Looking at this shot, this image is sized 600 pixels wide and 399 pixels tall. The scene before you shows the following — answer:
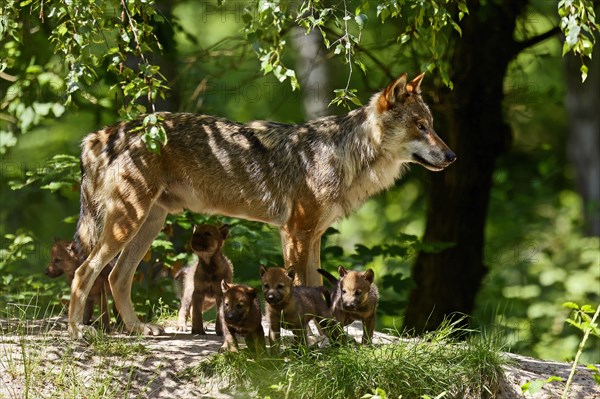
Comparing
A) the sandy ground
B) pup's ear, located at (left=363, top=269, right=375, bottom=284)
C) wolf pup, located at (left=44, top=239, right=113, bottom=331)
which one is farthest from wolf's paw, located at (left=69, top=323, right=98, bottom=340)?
pup's ear, located at (left=363, top=269, right=375, bottom=284)

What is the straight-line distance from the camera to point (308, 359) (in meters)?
6.91

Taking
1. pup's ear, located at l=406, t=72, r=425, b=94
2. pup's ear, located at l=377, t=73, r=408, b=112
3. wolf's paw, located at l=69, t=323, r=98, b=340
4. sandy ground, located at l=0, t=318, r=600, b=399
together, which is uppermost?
pup's ear, located at l=406, t=72, r=425, b=94

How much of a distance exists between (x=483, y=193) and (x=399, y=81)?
4.26 m

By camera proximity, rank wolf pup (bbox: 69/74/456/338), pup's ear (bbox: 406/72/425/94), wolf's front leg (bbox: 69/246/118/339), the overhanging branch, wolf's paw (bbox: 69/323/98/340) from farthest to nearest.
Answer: the overhanging branch
pup's ear (bbox: 406/72/425/94)
wolf pup (bbox: 69/74/456/338)
wolf's front leg (bbox: 69/246/118/339)
wolf's paw (bbox: 69/323/98/340)

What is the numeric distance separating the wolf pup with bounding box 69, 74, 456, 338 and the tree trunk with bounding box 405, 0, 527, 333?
11.5ft

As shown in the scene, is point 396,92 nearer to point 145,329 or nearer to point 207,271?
point 207,271

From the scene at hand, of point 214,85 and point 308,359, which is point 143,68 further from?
point 214,85

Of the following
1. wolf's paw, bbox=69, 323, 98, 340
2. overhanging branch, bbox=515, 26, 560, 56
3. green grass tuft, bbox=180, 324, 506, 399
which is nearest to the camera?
green grass tuft, bbox=180, 324, 506, 399

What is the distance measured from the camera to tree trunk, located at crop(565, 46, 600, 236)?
16250 mm

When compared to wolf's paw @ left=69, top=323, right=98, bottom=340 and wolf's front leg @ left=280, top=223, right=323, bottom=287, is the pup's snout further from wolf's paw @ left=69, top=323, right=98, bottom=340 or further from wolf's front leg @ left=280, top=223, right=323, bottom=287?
wolf's paw @ left=69, top=323, right=98, bottom=340

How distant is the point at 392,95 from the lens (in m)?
8.48

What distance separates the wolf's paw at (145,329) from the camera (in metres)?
8.20

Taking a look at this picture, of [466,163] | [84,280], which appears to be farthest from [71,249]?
[466,163]

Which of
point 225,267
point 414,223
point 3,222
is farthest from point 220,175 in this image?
point 414,223
